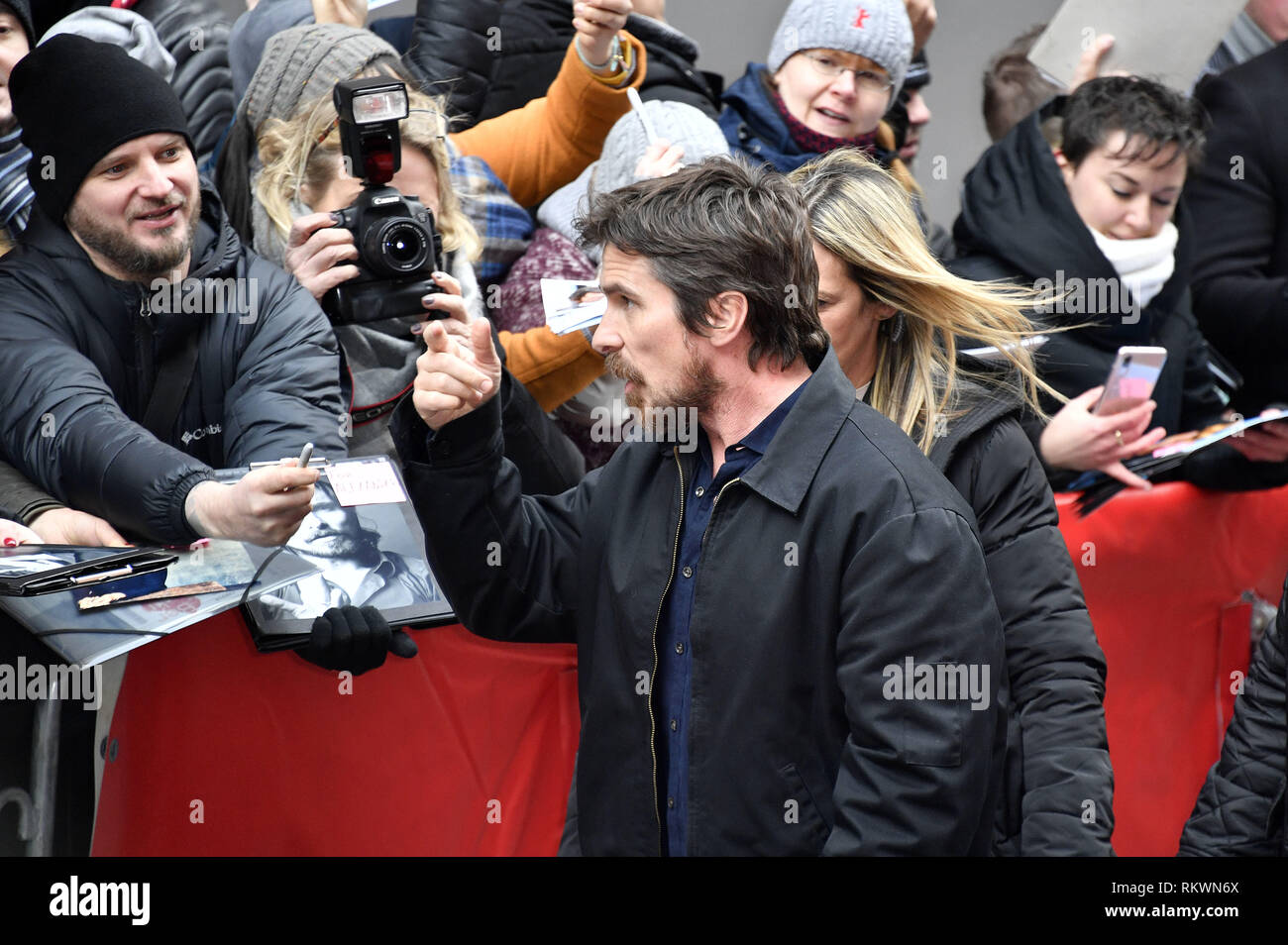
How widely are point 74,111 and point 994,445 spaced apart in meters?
1.84

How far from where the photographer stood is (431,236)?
2.98 metres

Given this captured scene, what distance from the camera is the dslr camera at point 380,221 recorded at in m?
2.91

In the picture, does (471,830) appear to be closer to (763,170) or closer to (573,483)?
(573,483)

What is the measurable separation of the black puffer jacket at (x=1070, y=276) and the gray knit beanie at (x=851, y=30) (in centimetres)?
39

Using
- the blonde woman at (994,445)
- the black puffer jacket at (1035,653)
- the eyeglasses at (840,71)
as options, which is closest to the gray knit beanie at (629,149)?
the eyeglasses at (840,71)

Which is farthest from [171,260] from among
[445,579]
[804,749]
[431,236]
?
[804,749]

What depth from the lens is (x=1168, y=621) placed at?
383 centimetres

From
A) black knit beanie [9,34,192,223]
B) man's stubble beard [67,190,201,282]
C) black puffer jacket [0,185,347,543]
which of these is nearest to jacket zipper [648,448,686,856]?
black puffer jacket [0,185,347,543]

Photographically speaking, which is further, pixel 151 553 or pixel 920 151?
pixel 920 151

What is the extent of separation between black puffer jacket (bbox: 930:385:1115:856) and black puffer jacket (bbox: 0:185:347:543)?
124 cm

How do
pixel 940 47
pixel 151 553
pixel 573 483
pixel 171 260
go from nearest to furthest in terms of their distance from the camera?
pixel 151 553, pixel 171 260, pixel 573 483, pixel 940 47

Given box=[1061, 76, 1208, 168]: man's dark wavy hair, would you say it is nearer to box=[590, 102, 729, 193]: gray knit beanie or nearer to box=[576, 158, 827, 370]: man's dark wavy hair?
box=[590, 102, 729, 193]: gray knit beanie

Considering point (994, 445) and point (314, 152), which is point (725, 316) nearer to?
point (994, 445)
